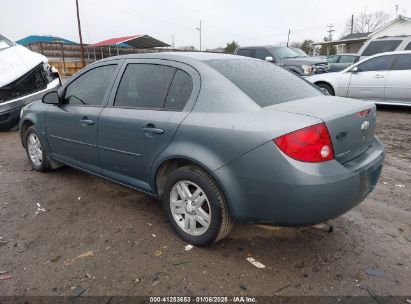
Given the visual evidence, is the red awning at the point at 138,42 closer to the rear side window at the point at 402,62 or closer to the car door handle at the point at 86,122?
the rear side window at the point at 402,62

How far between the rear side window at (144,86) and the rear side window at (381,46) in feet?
36.4

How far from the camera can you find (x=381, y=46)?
11891 millimetres

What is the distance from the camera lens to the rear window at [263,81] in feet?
8.70

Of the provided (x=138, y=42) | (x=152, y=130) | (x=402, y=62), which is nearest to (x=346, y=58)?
(x=402, y=62)

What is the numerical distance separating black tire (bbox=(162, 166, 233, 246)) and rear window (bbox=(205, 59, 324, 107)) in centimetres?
70

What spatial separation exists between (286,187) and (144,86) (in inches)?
65.2

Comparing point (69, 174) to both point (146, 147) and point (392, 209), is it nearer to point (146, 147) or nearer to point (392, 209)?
point (146, 147)

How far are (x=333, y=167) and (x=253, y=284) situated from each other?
976 mm

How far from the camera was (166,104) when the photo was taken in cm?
290

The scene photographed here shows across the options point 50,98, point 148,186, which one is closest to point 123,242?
point 148,186

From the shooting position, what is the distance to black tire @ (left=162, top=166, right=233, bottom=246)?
2.53 m

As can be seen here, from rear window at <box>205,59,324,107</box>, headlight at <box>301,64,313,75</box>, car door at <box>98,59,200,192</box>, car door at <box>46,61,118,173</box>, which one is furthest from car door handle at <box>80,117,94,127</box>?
headlight at <box>301,64,313,75</box>

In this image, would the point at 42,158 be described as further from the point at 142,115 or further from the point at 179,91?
the point at 179,91

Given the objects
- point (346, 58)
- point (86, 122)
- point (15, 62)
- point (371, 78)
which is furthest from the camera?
point (346, 58)
